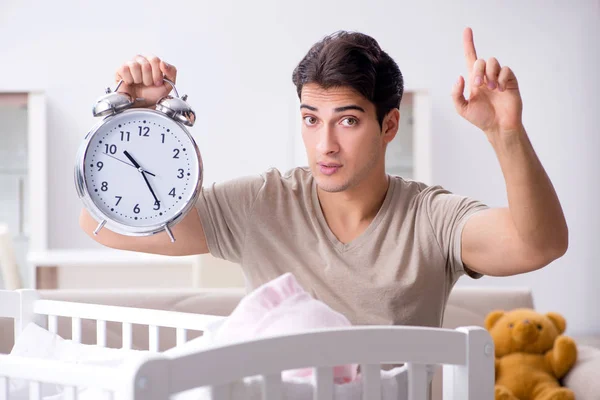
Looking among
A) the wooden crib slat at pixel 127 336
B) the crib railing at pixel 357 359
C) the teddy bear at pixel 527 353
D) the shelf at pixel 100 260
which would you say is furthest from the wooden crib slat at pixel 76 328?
the shelf at pixel 100 260

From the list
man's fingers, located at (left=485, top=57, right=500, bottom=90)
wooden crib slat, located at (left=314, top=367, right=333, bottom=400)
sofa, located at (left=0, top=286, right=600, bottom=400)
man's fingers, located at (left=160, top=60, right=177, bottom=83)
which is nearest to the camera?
wooden crib slat, located at (left=314, top=367, right=333, bottom=400)

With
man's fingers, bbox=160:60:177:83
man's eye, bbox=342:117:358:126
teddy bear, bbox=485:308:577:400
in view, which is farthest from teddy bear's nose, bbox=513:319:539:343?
man's fingers, bbox=160:60:177:83

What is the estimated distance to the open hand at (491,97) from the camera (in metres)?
1.09

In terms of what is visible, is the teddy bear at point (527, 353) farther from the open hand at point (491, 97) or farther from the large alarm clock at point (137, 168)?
the large alarm clock at point (137, 168)

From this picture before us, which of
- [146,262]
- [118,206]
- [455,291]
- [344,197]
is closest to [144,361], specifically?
[118,206]

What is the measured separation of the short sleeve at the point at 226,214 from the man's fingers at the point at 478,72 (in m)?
0.44

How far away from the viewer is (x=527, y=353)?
7.63 ft

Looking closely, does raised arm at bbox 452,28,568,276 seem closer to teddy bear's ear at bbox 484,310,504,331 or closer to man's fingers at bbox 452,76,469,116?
man's fingers at bbox 452,76,469,116

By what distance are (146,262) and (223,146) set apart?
58.7 inches

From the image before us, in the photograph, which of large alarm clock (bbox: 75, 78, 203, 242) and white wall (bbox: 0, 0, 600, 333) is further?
white wall (bbox: 0, 0, 600, 333)

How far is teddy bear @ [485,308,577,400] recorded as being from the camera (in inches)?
88.2

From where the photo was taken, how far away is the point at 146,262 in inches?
143

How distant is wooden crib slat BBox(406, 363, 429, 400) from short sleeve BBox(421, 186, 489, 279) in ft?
1.15

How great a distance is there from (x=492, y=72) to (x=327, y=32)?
13.0ft
